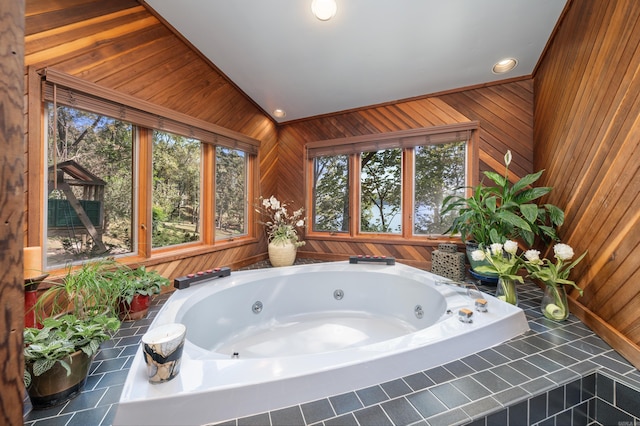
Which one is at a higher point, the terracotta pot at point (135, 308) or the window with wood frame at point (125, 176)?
the window with wood frame at point (125, 176)

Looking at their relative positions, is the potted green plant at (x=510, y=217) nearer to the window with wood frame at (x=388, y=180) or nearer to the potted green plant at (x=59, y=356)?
the window with wood frame at (x=388, y=180)

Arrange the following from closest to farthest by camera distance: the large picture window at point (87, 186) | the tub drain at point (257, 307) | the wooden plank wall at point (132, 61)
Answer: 1. the wooden plank wall at point (132, 61)
2. the large picture window at point (87, 186)
3. the tub drain at point (257, 307)

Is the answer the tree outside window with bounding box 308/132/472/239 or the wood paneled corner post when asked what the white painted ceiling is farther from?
the wood paneled corner post

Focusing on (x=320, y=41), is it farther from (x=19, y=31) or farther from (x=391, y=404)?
(x=391, y=404)

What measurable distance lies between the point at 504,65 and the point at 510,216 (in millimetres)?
1407

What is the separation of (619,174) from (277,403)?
1913 mm

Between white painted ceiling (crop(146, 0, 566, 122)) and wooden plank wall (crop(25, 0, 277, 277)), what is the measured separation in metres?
0.16

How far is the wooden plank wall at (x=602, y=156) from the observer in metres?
1.11

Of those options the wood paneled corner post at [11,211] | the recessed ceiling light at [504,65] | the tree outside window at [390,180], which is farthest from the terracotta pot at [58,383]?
the recessed ceiling light at [504,65]

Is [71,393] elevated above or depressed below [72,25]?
below

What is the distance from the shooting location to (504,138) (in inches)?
89.6

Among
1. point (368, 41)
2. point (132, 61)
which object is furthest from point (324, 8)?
point (132, 61)

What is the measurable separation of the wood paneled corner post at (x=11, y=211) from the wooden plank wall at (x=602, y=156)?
2114 millimetres

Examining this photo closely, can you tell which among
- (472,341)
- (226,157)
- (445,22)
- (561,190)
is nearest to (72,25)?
(226,157)
